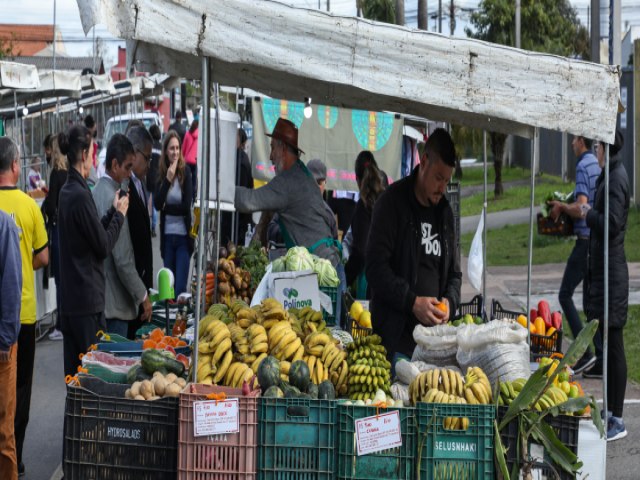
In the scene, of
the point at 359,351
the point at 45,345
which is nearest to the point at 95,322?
the point at 359,351

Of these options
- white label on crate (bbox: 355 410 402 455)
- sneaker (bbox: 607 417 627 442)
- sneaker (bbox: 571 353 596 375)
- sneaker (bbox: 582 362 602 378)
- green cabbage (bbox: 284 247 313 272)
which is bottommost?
sneaker (bbox: 607 417 627 442)

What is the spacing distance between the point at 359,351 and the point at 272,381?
2.17 ft

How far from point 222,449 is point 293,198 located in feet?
11.2

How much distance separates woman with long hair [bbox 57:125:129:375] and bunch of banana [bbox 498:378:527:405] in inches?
136

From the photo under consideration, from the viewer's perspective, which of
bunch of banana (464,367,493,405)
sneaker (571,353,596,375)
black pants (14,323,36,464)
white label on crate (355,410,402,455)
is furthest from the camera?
sneaker (571,353,596,375)

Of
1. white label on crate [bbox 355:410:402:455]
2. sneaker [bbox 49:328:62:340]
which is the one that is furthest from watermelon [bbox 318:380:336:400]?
sneaker [bbox 49:328:62:340]

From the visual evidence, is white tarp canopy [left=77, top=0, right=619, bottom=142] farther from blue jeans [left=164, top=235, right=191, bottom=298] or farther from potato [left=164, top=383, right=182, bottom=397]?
blue jeans [left=164, top=235, right=191, bottom=298]

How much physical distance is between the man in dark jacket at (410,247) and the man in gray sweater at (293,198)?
1453 mm

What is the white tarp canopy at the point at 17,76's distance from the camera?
1157cm

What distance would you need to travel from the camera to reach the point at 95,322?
24.8 ft

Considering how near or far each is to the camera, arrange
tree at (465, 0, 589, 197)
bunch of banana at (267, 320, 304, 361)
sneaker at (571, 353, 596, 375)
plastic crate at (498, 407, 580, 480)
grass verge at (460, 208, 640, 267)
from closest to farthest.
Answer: plastic crate at (498, 407, 580, 480), bunch of banana at (267, 320, 304, 361), sneaker at (571, 353, 596, 375), grass verge at (460, 208, 640, 267), tree at (465, 0, 589, 197)

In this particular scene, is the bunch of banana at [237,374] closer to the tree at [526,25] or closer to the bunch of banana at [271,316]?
the bunch of banana at [271,316]

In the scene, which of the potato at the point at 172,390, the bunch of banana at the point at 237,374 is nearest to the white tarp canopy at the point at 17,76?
the bunch of banana at the point at 237,374

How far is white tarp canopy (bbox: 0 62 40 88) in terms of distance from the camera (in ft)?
38.0
